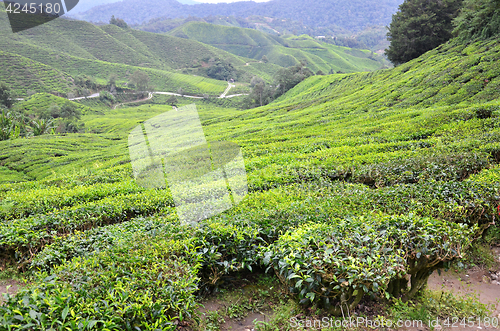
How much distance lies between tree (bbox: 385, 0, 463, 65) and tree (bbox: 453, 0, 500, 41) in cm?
809

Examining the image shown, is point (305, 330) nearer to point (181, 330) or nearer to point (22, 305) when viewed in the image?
point (181, 330)

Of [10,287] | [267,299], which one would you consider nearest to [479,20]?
[267,299]

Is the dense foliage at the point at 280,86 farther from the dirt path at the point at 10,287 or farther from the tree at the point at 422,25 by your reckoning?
the dirt path at the point at 10,287

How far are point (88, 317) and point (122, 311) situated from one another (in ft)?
1.14

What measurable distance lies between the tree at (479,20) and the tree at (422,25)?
8094mm

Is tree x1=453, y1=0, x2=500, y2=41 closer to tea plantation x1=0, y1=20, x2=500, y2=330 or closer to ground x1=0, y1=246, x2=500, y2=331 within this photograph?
tea plantation x1=0, y1=20, x2=500, y2=330

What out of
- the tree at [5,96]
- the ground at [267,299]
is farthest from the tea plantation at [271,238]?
the tree at [5,96]

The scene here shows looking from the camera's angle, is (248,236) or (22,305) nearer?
(22,305)

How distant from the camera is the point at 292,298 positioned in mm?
4582

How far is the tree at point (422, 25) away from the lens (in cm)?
3706

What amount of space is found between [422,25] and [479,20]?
475 inches

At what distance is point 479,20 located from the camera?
2656 centimetres

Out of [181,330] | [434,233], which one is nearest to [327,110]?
[434,233]

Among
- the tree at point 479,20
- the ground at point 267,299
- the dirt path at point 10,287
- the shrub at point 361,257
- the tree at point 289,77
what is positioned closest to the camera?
the shrub at point 361,257
